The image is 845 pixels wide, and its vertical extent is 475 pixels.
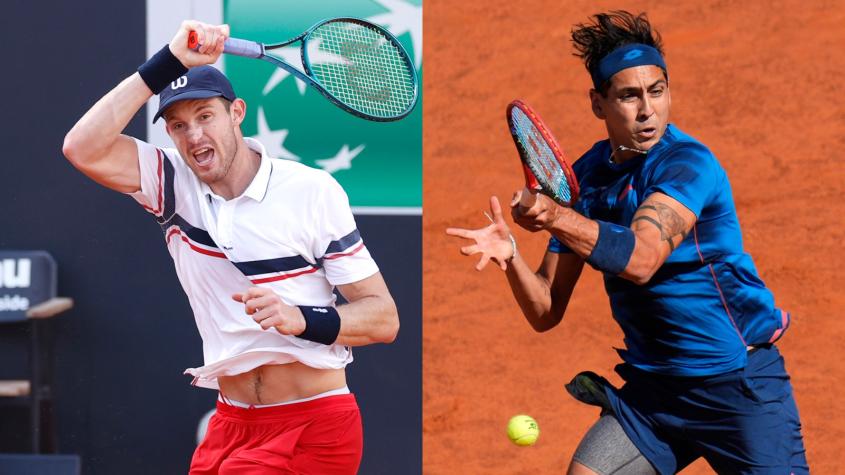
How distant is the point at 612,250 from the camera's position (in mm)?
3170

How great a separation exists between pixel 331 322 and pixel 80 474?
256 cm

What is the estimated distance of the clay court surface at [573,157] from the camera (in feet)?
17.5

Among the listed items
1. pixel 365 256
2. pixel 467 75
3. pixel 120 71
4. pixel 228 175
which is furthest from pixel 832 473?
pixel 120 71

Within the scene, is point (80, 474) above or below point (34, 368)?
below

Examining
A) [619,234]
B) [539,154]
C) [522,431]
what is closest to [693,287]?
[619,234]

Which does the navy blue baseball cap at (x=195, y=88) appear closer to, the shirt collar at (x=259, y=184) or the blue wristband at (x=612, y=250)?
the shirt collar at (x=259, y=184)

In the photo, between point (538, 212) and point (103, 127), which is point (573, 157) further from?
point (103, 127)

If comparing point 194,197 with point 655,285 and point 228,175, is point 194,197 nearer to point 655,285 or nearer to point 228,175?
point 228,175

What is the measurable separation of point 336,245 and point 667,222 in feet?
3.04

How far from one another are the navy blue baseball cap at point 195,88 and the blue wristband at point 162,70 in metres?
0.08

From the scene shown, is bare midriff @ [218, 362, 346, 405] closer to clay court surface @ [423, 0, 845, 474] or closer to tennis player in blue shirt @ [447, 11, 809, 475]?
tennis player in blue shirt @ [447, 11, 809, 475]

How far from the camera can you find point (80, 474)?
5430mm

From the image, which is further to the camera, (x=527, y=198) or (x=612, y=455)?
(x=612, y=455)

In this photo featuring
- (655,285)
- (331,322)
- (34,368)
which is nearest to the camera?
(331,322)
